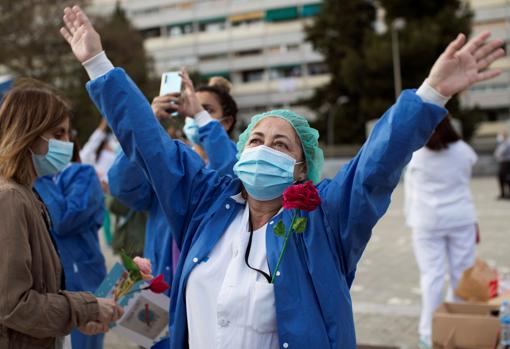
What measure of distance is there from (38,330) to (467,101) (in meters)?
50.0

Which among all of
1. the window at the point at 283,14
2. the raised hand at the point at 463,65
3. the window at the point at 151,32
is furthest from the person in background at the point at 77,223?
the window at the point at 151,32

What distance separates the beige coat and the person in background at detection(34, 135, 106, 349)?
41.8 inches

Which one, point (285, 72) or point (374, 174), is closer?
point (374, 174)

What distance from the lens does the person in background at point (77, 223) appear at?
3.57m

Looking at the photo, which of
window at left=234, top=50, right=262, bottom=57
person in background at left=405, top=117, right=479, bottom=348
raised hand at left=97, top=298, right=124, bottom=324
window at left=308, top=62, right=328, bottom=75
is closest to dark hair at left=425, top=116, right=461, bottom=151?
person in background at left=405, top=117, right=479, bottom=348

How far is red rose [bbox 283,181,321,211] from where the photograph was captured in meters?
2.13

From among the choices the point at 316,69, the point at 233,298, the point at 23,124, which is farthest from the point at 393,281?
the point at 316,69

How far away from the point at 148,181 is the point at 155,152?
3.80 ft

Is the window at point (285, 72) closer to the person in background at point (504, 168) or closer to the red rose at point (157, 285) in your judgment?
the person in background at point (504, 168)

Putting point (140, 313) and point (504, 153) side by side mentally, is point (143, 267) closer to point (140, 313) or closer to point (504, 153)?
point (140, 313)

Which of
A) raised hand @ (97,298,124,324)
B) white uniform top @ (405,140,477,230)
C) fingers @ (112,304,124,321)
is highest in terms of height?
raised hand @ (97,298,124,324)

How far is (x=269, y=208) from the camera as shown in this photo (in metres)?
2.43

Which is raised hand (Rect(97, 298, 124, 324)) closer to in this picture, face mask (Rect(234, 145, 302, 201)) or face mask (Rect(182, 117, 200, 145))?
face mask (Rect(234, 145, 302, 201))

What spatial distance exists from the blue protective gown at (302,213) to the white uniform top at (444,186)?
3128 millimetres
